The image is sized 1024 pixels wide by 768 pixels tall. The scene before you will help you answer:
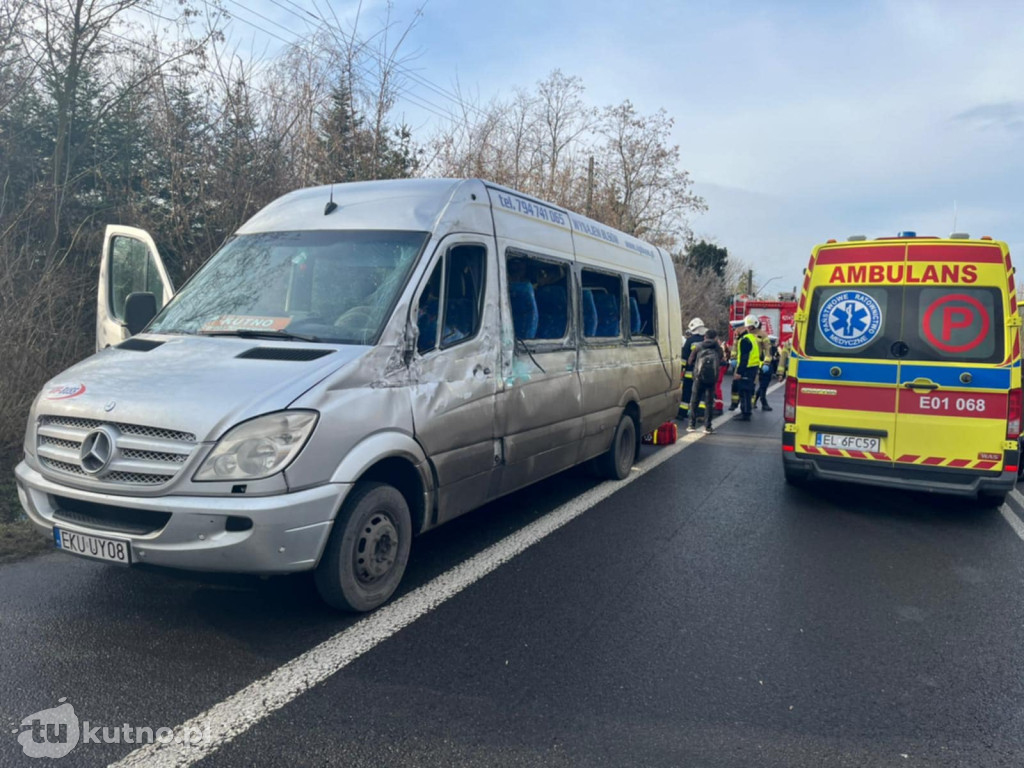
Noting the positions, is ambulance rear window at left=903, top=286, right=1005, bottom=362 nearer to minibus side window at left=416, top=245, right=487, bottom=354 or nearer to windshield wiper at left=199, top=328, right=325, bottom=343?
A: minibus side window at left=416, top=245, right=487, bottom=354

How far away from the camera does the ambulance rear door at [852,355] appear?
6.58 m

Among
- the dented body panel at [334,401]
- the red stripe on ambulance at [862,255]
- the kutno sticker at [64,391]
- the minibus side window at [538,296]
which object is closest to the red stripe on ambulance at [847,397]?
the red stripe on ambulance at [862,255]

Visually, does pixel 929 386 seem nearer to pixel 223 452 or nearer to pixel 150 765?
pixel 223 452

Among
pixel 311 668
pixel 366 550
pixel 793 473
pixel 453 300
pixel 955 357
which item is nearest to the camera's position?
pixel 311 668

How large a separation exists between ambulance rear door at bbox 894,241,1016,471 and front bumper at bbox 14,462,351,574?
5341mm

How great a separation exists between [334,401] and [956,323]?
552cm

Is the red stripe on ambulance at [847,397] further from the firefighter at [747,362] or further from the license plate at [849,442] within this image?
the firefighter at [747,362]

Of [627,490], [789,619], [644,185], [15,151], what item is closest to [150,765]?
[789,619]

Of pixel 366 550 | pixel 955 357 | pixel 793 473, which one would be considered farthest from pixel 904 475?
pixel 366 550

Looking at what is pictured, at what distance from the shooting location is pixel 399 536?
13.6 ft

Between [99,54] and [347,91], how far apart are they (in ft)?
13.3

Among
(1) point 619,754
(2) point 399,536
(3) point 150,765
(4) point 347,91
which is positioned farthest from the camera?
(4) point 347,91

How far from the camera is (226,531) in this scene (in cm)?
337

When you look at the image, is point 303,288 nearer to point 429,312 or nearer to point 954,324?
point 429,312
